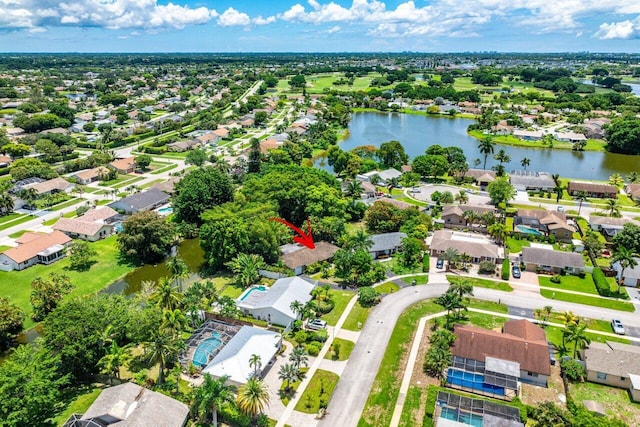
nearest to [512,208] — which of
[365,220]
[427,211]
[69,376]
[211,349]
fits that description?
[427,211]

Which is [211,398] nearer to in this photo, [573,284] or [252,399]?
[252,399]

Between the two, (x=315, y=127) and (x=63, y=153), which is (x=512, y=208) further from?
(x=63, y=153)

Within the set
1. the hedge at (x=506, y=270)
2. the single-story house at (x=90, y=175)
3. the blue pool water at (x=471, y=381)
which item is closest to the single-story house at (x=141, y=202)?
the single-story house at (x=90, y=175)

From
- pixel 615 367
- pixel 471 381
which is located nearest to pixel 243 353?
pixel 471 381

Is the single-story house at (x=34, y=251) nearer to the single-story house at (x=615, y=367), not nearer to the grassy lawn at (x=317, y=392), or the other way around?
the grassy lawn at (x=317, y=392)

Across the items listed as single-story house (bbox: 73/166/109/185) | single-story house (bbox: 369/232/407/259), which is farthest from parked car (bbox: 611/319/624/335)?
single-story house (bbox: 73/166/109/185)

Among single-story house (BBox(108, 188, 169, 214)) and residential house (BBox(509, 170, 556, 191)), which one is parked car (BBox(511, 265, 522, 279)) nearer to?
residential house (BBox(509, 170, 556, 191))
